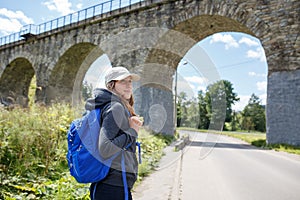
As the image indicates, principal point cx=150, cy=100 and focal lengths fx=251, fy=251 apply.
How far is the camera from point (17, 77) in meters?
24.6

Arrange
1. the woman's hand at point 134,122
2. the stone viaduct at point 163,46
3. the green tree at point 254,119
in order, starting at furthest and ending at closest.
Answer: the green tree at point 254,119
the stone viaduct at point 163,46
the woman's hand at point 134,122

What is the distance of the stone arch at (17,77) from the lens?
2302 centimetres

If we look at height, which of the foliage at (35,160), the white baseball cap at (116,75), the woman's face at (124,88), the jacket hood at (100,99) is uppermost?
the white baseball cap at (116,75)

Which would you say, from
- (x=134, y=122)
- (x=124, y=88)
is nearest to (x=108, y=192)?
(x=134, y=122)

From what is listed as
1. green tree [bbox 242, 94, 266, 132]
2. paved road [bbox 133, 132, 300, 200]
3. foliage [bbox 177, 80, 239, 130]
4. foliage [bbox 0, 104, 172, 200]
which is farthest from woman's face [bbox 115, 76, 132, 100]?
green tree [bbox 242, 94, 266, 132]

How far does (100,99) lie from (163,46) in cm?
1273

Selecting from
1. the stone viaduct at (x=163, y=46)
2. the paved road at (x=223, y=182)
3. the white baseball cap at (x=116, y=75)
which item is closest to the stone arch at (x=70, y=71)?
the stone viaduct at (x=163, y=46)

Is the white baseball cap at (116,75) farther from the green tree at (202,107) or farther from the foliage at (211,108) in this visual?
the green tree at (202,107)

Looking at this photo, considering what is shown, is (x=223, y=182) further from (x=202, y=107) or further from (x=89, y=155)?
(x=89, y=155)

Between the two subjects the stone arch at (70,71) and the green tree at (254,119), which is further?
the green tree at (254,119)

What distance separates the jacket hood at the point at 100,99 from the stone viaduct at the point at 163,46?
21.0 feet

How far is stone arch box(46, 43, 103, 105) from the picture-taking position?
1805 cm

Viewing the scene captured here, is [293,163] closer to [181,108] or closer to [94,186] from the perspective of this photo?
[181,108]

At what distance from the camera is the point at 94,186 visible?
1.69m
